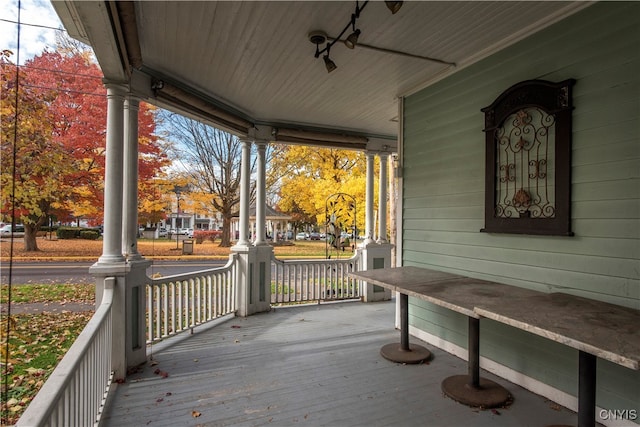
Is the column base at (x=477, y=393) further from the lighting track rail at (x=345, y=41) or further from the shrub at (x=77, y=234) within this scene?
the shrub at (x=77, y=234)

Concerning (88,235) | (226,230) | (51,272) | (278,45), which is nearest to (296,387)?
(278,45)

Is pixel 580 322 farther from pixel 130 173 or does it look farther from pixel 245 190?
pixel 245 190

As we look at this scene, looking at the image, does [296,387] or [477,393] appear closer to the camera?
[477,393]

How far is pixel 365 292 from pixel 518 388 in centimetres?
307

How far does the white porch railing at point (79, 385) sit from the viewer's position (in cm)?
104

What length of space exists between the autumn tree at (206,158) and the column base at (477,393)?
370 inches

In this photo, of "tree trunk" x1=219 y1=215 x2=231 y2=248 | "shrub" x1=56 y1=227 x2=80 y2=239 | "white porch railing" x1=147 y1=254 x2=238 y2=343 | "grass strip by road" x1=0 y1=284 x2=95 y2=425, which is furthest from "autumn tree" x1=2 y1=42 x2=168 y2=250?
"shrub" x1=56 y1=227 x2=80 y2=239

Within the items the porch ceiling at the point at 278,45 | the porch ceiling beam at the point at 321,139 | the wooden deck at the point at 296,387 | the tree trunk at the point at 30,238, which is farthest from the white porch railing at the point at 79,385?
the tree trunk at the point at 30,238

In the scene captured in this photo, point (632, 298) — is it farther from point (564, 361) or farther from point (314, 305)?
point (314, 305)

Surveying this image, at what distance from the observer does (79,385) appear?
4.95 ft

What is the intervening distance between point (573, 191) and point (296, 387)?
2479 millimetres

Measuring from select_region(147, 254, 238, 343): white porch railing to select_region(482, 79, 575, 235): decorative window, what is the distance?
311 centimetres

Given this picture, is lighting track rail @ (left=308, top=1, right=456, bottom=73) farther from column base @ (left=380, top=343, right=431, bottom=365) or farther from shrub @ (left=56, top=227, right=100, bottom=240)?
shrub @ (left=56, top=227, right=100, bottom=240)

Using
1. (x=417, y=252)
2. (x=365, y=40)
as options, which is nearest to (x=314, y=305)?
(x=417, y=252)
